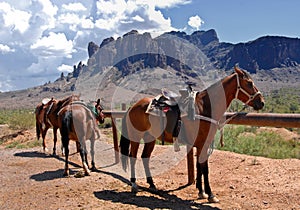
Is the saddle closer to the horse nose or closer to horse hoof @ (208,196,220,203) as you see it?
the horse nose

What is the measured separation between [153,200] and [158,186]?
3.69 ft

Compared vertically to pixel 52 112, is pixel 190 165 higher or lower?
lower

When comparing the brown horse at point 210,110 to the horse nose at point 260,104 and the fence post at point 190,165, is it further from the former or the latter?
the fence post at point 190,165

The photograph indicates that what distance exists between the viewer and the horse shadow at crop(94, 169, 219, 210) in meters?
5.43

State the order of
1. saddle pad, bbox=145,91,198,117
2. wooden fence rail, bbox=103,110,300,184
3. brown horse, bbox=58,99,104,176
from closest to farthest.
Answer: wooden fence rail, bbox=103,110,300,184
saddle pad, bbox=145,91,198,117
brown horse, bbox=58,99,104,176

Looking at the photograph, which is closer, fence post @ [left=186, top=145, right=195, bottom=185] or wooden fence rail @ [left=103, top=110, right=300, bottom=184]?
wooden fence rail @ [left=103, top=110, right=300, bottom=184]

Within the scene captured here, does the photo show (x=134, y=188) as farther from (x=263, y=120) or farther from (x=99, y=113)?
(x=99, y=113)

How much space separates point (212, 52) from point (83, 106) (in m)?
165

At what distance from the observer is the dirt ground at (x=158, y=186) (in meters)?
5.52

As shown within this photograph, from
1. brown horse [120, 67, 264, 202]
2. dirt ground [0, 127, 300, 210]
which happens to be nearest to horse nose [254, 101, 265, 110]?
brown horse [120, 67, 264, 202]

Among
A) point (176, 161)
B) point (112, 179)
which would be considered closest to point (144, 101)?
point (112, 179)

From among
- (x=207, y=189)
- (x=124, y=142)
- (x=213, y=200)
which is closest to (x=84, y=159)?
(x=124, y=142)

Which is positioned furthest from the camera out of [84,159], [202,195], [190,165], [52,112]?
[52,112]

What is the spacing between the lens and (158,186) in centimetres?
691
